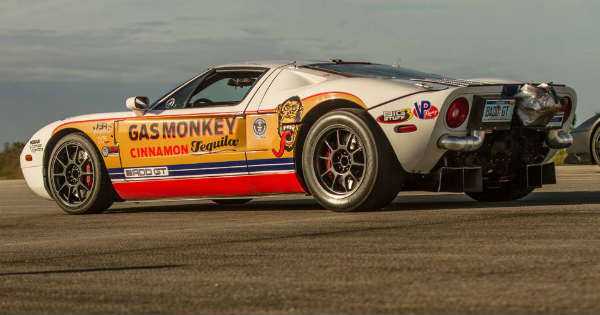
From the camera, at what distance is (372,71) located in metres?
9.59

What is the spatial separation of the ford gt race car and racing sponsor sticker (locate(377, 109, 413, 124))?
0.03 ft

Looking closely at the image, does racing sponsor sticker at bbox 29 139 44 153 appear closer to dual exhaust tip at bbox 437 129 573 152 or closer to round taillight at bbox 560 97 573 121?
dual exhaust tip at bbox 437 129 573 152

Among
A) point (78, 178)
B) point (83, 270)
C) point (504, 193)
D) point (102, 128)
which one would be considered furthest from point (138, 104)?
point (83, 270)

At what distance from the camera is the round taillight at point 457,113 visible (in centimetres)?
837

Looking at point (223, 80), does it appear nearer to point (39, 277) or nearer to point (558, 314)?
point (39, 277)

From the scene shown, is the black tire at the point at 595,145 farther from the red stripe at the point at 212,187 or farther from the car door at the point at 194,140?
→ the red stripe at the point at 212,187

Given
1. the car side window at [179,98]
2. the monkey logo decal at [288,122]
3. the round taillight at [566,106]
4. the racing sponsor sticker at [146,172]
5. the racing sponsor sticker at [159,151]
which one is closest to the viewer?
the monkey logo decal at [288,122]

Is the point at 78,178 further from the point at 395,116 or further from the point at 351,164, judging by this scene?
the point at 395,116

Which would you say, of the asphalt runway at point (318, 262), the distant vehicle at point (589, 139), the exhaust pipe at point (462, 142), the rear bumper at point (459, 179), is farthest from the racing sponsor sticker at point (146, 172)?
the distant vehicle at point (589, 139)

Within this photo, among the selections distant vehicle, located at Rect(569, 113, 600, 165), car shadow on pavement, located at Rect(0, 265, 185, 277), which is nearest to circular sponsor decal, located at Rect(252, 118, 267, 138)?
car shadow on pavement, located at Rect(0, 265, 185, 277)

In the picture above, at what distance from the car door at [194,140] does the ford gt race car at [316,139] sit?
0.01 metres

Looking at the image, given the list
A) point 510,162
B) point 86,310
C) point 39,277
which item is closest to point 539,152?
point 510,162

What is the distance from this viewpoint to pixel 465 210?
28.1 feet

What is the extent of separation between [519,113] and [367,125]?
4.13 feet
